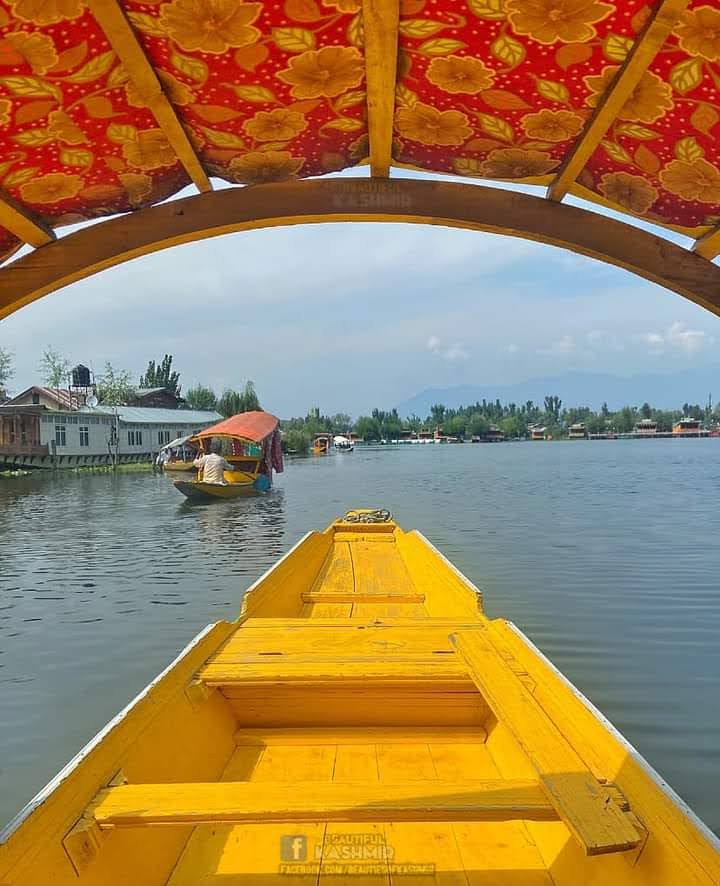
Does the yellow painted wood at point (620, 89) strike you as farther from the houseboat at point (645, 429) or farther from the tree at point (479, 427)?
the houseboat at point (645, 429)

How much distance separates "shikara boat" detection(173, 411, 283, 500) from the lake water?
2.57 feet

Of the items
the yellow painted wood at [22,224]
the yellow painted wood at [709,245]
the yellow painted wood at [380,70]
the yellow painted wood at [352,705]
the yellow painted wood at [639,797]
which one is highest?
the yellow painted wood at [380,70]

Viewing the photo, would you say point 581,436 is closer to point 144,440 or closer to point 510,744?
point 144,440

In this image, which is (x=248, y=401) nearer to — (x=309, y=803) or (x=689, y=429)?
(x=309, y=803)

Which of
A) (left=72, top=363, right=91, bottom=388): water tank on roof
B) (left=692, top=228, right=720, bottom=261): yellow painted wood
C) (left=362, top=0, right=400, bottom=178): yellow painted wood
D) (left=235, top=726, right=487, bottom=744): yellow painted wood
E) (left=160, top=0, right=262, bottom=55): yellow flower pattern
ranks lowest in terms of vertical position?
(left=235, top=726, right=487, bottom=744): yellow painted wood

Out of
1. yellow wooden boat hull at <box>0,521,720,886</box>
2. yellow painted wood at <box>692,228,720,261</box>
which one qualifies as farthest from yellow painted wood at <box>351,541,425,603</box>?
yellow painted wood at <box>692,228,720,261</box>

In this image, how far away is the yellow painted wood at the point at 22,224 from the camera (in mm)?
2725

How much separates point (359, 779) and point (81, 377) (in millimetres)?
56194

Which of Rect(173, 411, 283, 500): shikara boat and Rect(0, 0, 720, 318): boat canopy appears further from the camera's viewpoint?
Rect(173, 411, 283, 500): shikara boat

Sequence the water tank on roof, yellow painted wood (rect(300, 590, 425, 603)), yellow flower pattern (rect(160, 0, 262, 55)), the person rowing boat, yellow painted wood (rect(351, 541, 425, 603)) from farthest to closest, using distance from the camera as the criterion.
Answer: the water tank on roof < the person rowing boat < yellow painted wood (rect(351, 541, 425, 603)) < yellow painted wood (rect(300, 590, 425, 603)) < yellow flower pattern (rect(160, 0, 262, 55))

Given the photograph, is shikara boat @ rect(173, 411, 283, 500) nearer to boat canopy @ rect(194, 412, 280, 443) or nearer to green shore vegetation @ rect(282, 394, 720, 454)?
boat canopy @ rect(194, 412, 280, 443)

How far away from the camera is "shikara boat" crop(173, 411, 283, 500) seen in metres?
23.9

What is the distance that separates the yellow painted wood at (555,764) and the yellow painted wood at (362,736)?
1.46ft

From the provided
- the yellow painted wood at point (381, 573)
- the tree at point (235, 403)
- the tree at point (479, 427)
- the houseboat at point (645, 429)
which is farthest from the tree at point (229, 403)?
the houseboat at point (645, 429)
